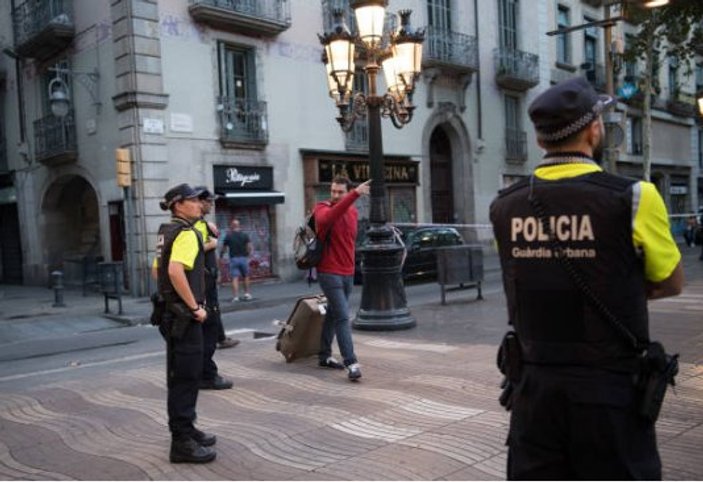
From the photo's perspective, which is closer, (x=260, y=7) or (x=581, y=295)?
(x=581, y=295)

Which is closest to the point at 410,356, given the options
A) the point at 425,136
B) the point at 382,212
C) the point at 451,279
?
the point at 382,212

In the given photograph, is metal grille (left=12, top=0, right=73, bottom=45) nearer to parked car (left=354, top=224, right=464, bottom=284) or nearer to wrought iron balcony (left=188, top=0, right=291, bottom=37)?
wrought iron balcony (left=188, top=0, right=291, bottom=37)

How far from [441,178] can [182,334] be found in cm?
2143

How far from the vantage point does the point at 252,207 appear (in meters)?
18.5

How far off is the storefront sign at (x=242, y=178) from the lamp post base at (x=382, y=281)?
909 cm

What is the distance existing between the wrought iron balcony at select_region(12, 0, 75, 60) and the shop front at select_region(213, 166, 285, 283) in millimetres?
5363

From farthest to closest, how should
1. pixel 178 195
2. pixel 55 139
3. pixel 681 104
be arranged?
pixel 681 104 < pixel 55 139 < pixel 178 195

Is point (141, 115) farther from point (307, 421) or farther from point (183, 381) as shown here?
point (183, 381)

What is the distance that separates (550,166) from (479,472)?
226cm

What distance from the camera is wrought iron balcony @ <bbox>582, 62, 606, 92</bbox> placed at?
98.1ft

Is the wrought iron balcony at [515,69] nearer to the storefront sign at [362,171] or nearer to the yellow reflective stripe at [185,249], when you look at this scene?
the storefront sign at [362,171]

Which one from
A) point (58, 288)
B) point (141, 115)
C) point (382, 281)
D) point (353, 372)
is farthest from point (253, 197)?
point (353, 372)

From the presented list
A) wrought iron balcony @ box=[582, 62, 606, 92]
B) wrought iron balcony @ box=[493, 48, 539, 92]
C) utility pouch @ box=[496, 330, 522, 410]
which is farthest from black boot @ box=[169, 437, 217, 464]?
wrought iron balcony @ box=[582, 62, 606, 92]

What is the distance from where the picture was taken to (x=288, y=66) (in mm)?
19000
